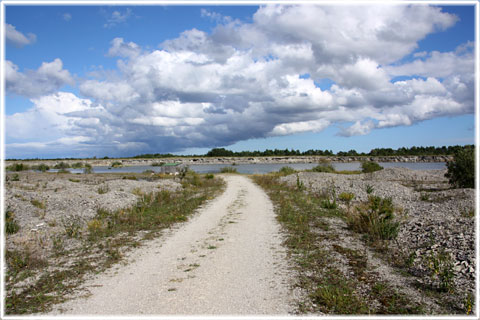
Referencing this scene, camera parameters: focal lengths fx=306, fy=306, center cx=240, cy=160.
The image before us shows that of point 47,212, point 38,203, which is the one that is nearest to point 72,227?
point 47,212

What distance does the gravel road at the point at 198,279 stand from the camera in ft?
17.4

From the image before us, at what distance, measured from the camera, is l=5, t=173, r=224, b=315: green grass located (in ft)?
19.5

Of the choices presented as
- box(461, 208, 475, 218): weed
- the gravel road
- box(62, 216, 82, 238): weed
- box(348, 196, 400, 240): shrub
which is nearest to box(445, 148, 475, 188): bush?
box(461, 208, 475, 218): weed

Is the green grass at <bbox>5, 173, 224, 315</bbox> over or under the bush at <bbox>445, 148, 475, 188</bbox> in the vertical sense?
under

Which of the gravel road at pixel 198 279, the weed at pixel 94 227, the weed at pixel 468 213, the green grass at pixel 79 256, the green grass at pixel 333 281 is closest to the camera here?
the green grass at pixel 333 281

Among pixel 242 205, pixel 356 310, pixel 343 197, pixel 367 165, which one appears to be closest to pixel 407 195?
pixel 343 197

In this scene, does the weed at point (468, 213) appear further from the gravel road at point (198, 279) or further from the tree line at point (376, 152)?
the tree line at point (376, 152)

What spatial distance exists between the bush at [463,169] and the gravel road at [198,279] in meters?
20.1

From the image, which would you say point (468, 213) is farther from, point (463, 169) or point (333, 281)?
point (463, 169)

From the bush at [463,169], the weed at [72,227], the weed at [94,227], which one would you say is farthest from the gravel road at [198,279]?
the bush at [463,169]

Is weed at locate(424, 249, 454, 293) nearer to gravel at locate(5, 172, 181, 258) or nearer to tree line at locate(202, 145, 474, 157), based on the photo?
gravel at locate(5, 172, 181, 258)

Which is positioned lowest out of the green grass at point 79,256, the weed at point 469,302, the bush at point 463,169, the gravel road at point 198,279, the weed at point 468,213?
the green grass at point 79,256

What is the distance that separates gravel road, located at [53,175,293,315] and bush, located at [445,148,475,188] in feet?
65.9

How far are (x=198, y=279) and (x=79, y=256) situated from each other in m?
4.12
